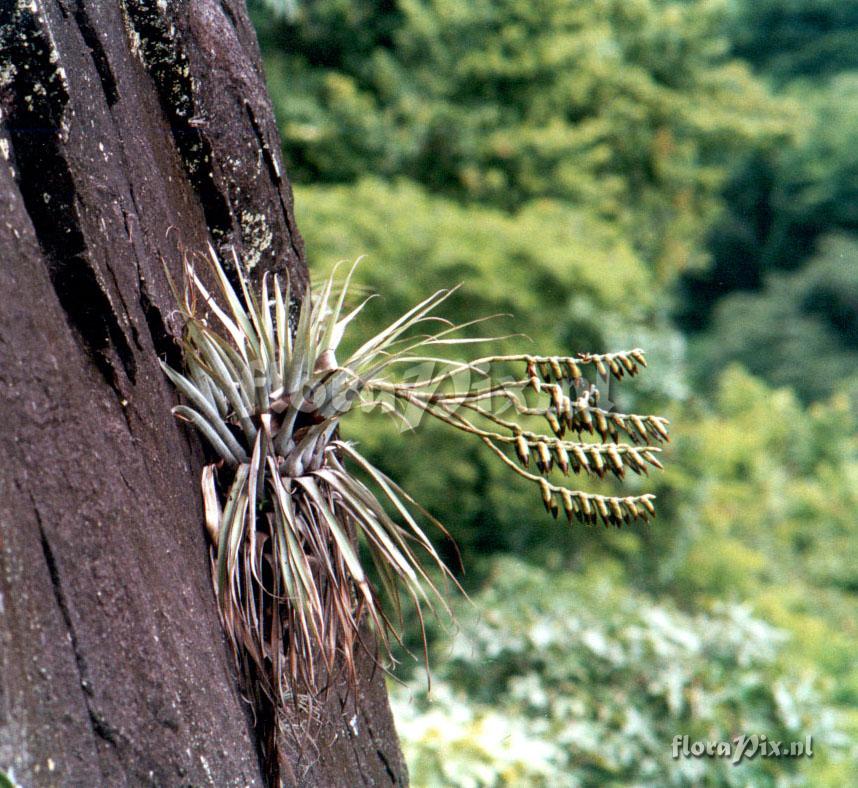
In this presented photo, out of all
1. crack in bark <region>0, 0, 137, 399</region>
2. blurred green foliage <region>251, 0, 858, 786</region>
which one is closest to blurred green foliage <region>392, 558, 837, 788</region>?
blurred green foliage <region>251, 0, 858, 786</region>

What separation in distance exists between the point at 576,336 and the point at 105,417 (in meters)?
6.16

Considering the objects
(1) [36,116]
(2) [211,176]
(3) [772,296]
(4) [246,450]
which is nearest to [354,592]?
(4) [246,450]

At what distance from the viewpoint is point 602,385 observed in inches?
88.9

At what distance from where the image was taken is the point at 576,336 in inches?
306

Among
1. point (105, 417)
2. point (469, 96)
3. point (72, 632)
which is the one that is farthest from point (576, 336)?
point (72, 632)

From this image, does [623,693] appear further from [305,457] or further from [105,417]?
[105,417]

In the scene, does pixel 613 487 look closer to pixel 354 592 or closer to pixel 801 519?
pixel 354 592

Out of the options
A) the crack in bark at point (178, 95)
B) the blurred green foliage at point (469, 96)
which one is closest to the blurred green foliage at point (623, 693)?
the crack in bark at point (178, 95)

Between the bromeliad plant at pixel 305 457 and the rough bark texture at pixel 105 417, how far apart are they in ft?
0.22

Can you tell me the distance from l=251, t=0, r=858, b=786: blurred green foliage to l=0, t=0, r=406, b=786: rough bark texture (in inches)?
81.6

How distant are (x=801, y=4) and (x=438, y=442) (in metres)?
21.6

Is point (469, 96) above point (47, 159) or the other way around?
the other way around

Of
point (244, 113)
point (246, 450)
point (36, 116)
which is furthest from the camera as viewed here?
point (244, 113)

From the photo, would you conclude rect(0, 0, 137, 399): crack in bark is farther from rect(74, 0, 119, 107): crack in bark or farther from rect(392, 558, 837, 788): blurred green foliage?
rect(392, 558, 837, 788): blurred green foliage
